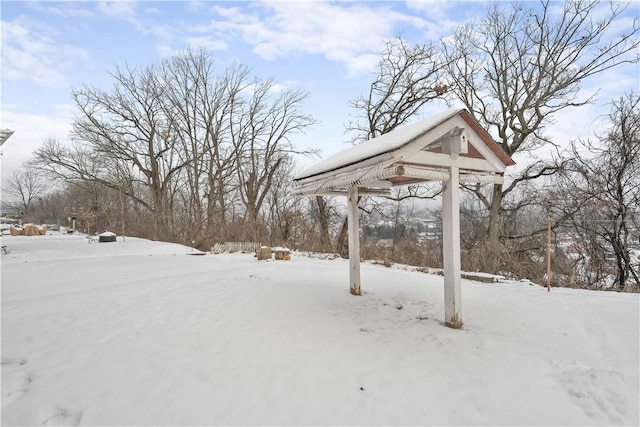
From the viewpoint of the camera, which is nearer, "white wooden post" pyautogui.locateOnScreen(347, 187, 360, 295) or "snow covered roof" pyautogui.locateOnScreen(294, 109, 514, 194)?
"snow covered roof" pyautogui.locateOnScreen(294, 109, 514, 194)

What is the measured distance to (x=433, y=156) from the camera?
3887mm

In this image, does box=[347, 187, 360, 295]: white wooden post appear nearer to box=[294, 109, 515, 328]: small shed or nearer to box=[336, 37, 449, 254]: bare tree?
box=[294, 109, 515, 328]: small shed

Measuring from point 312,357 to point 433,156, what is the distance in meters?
2.84

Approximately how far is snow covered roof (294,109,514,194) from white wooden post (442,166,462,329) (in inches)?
7.6

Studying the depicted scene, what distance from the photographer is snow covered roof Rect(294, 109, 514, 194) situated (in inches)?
144

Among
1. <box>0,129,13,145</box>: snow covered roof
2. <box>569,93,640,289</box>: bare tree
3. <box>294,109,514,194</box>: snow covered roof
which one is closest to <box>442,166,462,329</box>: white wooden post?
<box>294,109,514,194</box>: snow covered roof

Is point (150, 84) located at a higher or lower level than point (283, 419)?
higher

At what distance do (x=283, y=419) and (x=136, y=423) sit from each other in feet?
3.51

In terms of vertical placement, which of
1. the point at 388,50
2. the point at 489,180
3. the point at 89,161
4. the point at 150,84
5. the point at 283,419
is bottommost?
the point at 283,419

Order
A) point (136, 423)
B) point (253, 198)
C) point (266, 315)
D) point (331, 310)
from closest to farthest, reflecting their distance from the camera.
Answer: point (136, 423)
point (266, 315)
point (331, 310)
point (253, 198)

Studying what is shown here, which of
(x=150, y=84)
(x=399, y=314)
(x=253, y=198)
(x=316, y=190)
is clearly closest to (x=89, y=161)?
(x=150, y=84)

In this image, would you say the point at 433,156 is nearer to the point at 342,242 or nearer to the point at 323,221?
the point at 342,242

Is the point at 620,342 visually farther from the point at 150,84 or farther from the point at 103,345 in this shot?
the point at 150,84

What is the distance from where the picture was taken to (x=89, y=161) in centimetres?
2077
